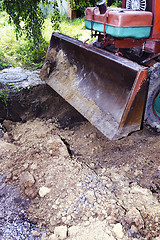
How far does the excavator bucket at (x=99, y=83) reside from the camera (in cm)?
205

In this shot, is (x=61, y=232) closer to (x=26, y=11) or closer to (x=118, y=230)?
(x=118, y=230)

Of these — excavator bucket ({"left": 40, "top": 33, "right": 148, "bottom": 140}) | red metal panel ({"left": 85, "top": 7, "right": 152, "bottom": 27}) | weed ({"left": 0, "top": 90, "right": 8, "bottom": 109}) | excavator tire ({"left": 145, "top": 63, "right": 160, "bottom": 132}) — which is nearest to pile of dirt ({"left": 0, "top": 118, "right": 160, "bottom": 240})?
excavator bucket ({"left": 40, "top": 33, "right": 148, "bottom": 140})

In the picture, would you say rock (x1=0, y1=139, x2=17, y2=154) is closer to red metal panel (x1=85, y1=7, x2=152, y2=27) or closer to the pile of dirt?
the pile of dirt

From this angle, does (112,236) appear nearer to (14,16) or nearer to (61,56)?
(61,56)

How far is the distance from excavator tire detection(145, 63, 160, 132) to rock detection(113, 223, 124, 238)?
1523 mm

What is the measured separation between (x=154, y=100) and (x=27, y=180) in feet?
5.98

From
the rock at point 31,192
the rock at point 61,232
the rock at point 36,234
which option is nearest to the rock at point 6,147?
the rock at point 31,192

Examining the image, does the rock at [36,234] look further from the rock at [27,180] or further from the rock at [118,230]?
the rock at [118,230]

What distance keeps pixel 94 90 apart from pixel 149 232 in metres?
1.70

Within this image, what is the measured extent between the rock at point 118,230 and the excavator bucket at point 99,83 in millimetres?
820

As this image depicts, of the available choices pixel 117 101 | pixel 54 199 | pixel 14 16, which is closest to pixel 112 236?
pixel 54 199

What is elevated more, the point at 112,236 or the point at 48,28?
the point at 48,28

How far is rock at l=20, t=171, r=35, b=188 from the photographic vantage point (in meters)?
2.12

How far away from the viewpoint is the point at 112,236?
1545mm
